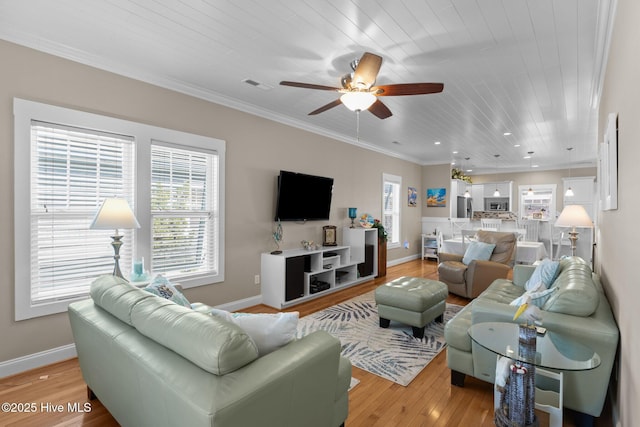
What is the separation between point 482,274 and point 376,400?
3051mm

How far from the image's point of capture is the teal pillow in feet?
16.0

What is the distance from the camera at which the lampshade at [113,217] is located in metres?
2.55

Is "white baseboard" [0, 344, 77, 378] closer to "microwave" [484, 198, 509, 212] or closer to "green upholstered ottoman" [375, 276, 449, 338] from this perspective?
"green upholstered ottoman" [375, 276, 449, 338]

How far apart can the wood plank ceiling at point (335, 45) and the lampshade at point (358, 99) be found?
45 centimetres

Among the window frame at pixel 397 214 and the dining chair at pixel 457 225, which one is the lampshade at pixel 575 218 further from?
the dining chair at pixel 457 225

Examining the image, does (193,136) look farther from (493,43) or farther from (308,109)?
(493,43)

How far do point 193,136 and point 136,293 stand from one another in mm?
2314

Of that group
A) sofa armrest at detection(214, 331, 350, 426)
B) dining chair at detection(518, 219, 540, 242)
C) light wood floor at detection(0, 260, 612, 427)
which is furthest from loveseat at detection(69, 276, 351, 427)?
dining chair at detection(518, 219, 540, 242)

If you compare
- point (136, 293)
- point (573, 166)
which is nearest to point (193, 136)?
point (136, 293)

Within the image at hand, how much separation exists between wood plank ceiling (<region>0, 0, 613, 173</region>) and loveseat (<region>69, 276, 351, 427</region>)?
1990 millimetres

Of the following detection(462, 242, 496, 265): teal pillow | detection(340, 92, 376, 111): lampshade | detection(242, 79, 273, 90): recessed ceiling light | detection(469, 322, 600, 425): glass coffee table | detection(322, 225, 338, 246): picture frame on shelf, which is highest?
detection(242, 79, 273, 90): recessed ceiling light

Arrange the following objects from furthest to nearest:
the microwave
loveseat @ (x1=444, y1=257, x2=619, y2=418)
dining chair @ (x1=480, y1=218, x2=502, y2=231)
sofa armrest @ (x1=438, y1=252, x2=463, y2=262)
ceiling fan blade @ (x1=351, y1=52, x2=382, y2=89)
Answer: the microwave < dining chair @ (x1=480, y1=218, x2=502, y2=231) < sofa armrest @ (x1=438, y1=252, x2=463, y2=262) < ceiling fan blade @ (x1=351, y1=52, x2=382, y2=89) < loveseat @ (x1=444, y1=257, x2=619, y2=418)

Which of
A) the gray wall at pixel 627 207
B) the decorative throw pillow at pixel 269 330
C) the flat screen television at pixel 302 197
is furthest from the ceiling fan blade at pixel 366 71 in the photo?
the flat screen television at pixel 302 197

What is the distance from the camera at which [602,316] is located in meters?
2.05
